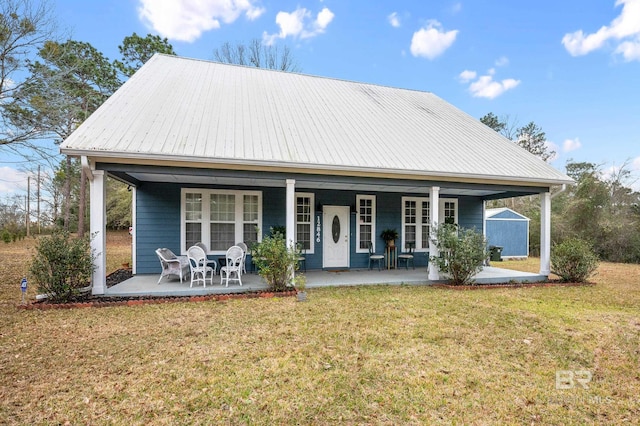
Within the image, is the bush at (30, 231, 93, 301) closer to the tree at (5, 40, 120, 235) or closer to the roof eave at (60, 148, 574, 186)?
the roof eave at (60, 148, 574, 186)

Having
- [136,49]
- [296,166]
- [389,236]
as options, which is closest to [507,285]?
[389,236]

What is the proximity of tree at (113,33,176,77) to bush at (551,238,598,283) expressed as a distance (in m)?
20.8

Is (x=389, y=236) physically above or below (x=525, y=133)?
below

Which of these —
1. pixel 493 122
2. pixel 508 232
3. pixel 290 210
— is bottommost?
pixel 508 232

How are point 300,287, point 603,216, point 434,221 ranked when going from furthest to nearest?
point 603,216 → point 434,221 → point 300,287

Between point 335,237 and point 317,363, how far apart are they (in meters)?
6.41

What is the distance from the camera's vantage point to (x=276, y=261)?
6406mm

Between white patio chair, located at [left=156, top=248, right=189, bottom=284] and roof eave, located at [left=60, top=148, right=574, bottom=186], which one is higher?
roof eave, located at [left=60, top=148, right=574, bottom=186]

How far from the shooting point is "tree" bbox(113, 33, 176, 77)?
17359mm

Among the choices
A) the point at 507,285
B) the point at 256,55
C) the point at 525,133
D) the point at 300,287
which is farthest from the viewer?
the point at 525,133

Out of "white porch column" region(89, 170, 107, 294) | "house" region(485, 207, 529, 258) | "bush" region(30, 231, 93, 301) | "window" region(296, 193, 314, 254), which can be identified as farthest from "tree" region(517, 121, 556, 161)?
"bush" region(30, 231, 93, 301)

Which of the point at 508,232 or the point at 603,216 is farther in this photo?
the point at 603,216

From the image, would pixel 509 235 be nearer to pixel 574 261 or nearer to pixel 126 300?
pixel 574 261

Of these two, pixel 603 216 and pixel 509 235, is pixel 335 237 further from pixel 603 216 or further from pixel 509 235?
pixel 603 216
